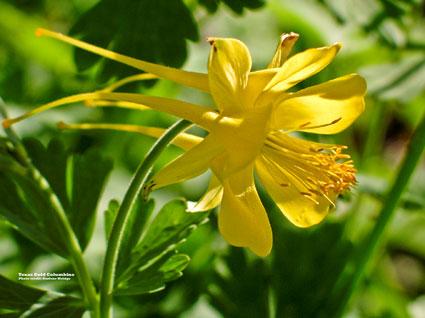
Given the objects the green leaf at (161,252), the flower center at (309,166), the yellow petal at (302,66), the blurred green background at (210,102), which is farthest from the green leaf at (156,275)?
the blurred green background at (210,102)

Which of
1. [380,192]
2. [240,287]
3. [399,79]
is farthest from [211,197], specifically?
[399,79]

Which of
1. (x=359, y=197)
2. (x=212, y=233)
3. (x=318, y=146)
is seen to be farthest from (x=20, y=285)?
(x=359, y=197)

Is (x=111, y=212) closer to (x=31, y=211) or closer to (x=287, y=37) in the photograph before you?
(x=31, y=211)

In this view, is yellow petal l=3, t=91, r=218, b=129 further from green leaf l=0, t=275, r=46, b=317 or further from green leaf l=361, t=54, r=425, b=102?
green leaf l=361, t=54, r=425, b=102

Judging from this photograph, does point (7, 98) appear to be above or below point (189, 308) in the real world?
above

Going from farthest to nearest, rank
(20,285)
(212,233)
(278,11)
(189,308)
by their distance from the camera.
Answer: (278,11) → (212,233) → (189,308) → (20,285)

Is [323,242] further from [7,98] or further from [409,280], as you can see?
[409,280]

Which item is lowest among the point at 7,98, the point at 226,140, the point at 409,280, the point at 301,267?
the point at 409,280
